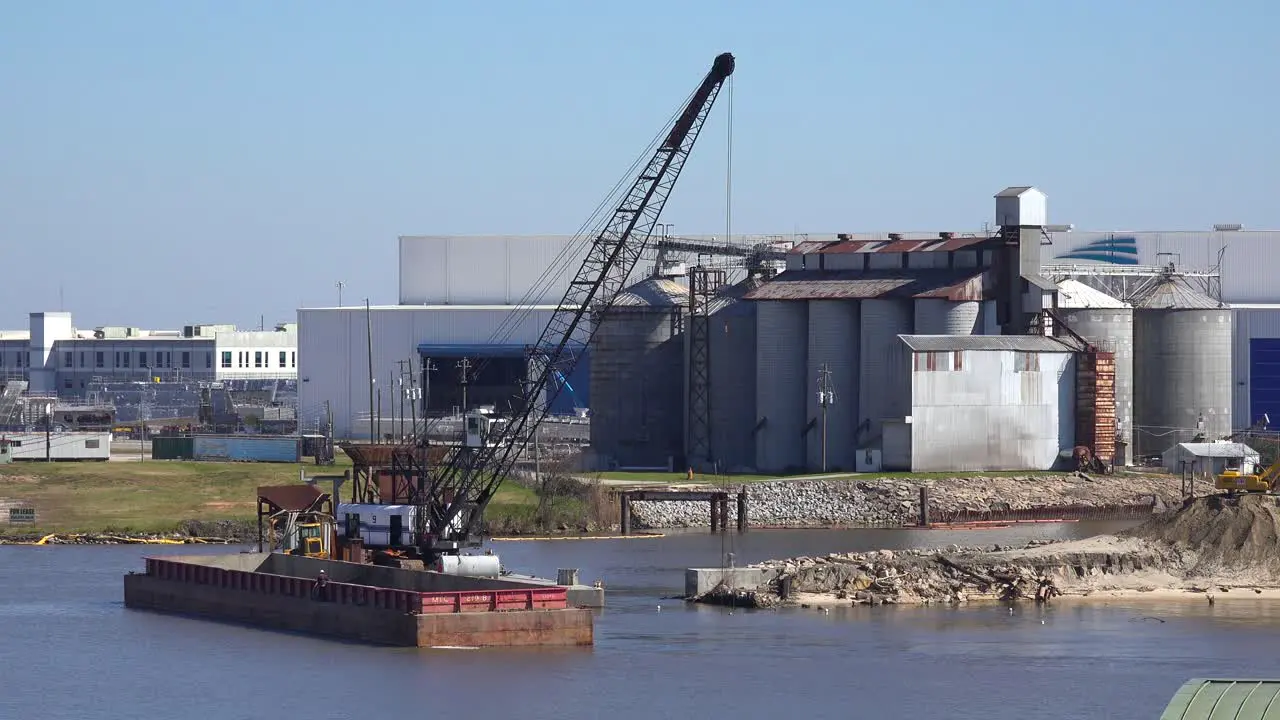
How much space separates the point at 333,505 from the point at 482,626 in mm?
21943

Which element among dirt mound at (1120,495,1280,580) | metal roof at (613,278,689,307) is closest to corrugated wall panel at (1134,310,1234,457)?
metal roof at (613,278,689,307)

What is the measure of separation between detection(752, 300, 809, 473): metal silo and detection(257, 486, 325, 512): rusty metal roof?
159 ft

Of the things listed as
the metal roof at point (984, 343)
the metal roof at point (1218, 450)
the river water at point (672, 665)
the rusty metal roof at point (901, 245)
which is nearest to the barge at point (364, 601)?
the river water at point (672, 665)

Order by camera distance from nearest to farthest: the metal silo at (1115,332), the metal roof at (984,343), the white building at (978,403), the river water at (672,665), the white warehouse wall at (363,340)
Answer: the river water at (672,665) → the white building at (978,403) → the metal roof at (984,343) → the metal silo at (1115,332) → the white warehouse wall at (363,340)

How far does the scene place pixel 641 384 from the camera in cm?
12256

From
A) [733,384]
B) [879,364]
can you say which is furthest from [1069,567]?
[733,384]

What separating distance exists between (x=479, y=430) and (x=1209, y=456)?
45671 mm

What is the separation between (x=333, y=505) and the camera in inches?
3024

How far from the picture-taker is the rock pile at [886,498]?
4023 inches

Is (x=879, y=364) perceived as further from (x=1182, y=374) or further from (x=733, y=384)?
(x=1182, y=374)

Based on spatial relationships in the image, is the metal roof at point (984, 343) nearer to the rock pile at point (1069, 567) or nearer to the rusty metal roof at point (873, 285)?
the rusty metal roof at point (873, 285)

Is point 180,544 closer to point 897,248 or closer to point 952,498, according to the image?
point 952,498

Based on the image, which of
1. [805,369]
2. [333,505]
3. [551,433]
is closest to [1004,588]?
[333,505]

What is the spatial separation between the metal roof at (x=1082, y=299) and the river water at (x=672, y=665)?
53412mm
